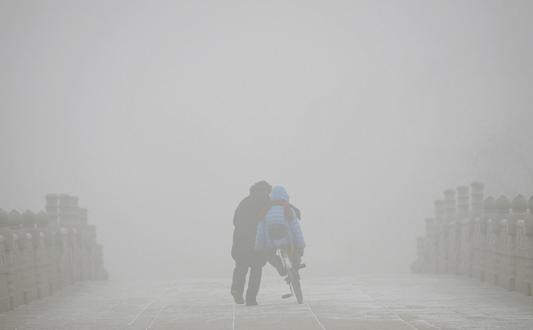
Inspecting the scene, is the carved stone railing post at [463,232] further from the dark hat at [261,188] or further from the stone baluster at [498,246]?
the dark hat at [261,188]

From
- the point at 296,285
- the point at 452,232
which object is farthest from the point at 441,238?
the point at 296,285

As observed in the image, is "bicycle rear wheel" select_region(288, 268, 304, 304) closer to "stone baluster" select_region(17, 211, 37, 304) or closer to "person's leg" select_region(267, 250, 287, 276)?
"person's leg" select_region(267, 250, 287, 276)

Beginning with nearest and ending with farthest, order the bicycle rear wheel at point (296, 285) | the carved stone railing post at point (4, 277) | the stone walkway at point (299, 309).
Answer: the stone walkway at point (299, 309) → the bicycle rear wheel at point (296, 285) → the carved stone railing post at point (4, 277)

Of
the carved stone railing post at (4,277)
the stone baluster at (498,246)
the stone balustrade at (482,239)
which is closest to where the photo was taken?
the carved stone railing post at (4,277)

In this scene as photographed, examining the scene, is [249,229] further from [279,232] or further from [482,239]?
[482,239]

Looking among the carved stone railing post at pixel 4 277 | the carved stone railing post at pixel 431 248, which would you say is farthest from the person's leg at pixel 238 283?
the carved stone railing post at pixel 431 248

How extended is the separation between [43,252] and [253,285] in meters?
5.21

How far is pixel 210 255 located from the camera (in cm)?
11131

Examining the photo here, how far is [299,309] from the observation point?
1278cm

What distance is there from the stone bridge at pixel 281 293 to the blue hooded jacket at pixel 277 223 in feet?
2.71

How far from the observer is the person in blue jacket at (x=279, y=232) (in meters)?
14.0

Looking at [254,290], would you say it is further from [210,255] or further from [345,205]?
[345,205]

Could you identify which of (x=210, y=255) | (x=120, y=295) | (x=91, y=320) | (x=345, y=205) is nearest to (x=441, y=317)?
(x=91, y=320)

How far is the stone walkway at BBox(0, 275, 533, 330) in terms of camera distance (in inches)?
440
